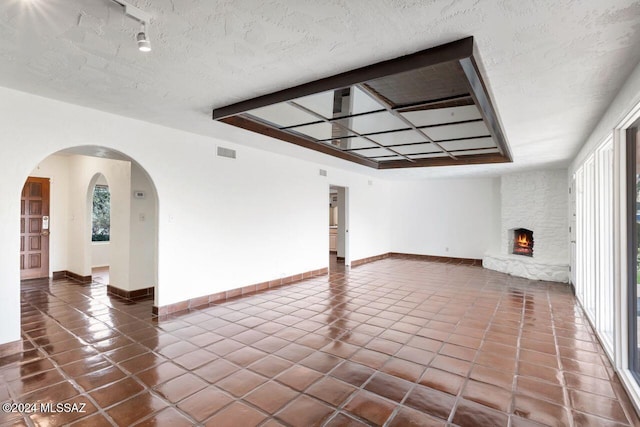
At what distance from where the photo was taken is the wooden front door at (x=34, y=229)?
20.4ft

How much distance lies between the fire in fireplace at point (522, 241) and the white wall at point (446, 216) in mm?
591

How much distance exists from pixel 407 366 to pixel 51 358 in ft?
10.7

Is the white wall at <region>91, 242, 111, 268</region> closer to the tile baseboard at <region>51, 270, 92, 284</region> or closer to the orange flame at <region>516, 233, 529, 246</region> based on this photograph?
the tile baseboard at <region>51, 270, 92, 284</region>

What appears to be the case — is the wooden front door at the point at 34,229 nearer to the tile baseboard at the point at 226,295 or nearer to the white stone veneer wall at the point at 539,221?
the tile baseboard at the point at 226,295

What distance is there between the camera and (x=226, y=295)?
16.5 feet

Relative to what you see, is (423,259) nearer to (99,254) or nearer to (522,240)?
(522,240)

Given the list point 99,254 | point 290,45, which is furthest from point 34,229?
point 290,45

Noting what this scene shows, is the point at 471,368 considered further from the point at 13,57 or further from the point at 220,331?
Result: the point at 13,57

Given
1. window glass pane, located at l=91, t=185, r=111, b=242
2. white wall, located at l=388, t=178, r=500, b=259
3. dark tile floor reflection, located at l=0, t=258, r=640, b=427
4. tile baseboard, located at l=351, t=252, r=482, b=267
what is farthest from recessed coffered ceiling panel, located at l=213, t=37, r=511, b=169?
window glass pane, located at l=91, t=185, r=111, b=242

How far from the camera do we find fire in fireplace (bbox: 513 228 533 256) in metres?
7.78

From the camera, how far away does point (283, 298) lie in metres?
5.09

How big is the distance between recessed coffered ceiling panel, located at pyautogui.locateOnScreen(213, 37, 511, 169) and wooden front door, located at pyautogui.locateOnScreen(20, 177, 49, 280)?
17.7 feet

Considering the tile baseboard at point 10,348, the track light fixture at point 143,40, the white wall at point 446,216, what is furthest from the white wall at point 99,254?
the white wall at point 446,216

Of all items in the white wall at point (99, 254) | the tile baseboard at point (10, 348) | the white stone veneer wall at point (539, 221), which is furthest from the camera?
the white wall at point (99, 254)
